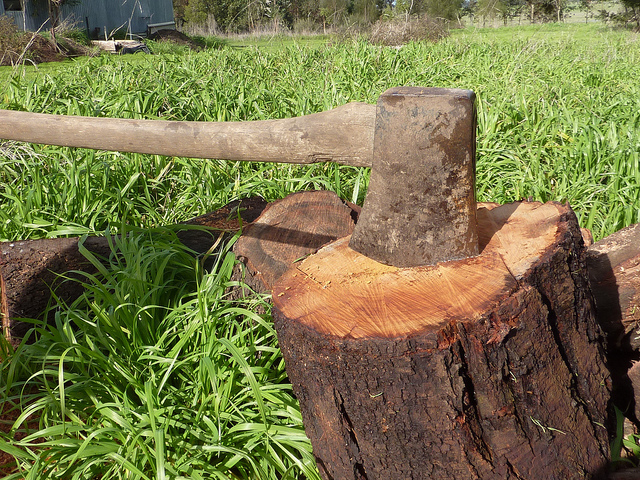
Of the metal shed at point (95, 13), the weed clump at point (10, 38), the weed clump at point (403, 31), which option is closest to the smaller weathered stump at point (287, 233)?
the weed clump at point (403, 31)

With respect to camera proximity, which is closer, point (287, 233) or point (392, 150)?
point (392, 150)

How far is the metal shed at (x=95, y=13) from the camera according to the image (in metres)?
19.5

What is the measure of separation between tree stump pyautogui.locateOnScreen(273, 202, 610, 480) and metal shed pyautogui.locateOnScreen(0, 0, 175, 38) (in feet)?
59.4

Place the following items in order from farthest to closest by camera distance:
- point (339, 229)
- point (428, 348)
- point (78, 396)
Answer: point (339, 229), point (78, 396), point (428, 348)

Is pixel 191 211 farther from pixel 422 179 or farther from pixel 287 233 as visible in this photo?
pixel 422 179

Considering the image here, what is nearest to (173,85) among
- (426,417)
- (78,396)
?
(78,396)

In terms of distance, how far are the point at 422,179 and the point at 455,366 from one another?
1.73ft

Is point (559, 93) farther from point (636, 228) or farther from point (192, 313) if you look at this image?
point (192, 313)

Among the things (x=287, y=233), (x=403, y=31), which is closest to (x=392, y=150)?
(x=287, y=233)

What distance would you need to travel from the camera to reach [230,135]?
1.71 m

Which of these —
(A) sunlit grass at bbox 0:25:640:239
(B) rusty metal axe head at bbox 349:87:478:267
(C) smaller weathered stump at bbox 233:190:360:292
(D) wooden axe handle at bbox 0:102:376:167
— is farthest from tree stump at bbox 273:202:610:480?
(A) sunlit grass at bbox 0:25:640:239

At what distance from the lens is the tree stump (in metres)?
1.30

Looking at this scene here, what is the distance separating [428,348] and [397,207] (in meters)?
0.45

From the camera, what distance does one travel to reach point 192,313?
1.93 metres
